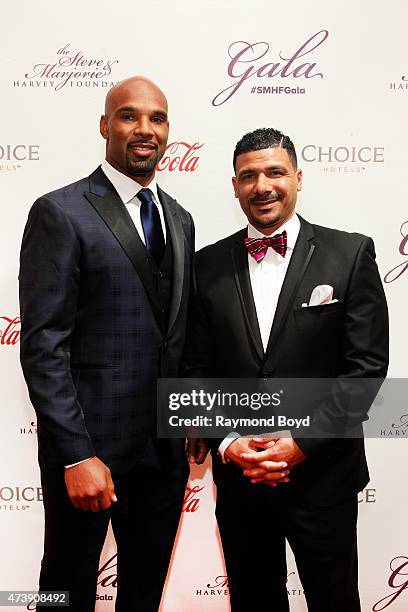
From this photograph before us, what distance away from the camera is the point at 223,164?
2.08m

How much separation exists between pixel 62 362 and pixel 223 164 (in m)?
1.02

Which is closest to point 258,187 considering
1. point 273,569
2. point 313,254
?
point 313,254

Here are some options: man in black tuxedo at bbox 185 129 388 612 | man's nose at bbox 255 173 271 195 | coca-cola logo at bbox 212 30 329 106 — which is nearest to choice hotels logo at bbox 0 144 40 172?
coca-cola logo at bbox 212 30 329 106

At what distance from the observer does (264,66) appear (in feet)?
6.69

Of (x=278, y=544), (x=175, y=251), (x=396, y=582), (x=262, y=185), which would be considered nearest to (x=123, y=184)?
(x=175, y=251)

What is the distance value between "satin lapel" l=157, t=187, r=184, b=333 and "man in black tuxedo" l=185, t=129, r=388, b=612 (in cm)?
10

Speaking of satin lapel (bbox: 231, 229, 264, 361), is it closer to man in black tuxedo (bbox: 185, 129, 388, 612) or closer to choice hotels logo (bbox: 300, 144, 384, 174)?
man in black tuxedo (bbox: 185, 129, 388, 612)

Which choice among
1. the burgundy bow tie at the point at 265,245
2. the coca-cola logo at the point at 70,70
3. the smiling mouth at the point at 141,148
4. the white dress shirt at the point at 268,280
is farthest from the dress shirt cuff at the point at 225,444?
the coca-cola logo at the point at 70,70

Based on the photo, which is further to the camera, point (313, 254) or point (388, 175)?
point (388, 175)

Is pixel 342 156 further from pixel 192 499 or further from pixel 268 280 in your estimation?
pixel 192 499

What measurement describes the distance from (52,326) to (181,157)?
3.03 feet

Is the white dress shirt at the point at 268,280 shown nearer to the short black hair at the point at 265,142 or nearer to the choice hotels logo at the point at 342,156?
the short black hair at the point at 265,142

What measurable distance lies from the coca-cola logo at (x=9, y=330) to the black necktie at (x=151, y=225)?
0.81m

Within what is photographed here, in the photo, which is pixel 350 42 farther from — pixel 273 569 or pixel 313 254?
pixel 273 569
